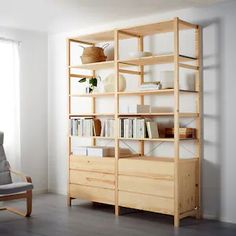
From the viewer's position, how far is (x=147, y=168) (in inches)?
190

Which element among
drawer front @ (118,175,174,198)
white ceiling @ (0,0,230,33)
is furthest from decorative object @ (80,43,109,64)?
drawer front @ (118,175,174,198)

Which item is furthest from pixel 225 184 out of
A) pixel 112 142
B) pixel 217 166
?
pixel 112 142

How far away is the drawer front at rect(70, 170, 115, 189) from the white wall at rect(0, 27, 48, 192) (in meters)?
1.07

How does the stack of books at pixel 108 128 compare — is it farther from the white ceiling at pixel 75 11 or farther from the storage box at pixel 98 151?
the white ceiling at pixel 75 11

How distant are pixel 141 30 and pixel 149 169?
1665mm

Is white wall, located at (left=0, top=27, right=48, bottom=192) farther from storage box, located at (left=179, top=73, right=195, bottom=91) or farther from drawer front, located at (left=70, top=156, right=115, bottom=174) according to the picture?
storage box, located at (left=179, top=73, right=195, bottom=91)

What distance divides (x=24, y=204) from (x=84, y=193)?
2.89ft

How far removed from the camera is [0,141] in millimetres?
5535

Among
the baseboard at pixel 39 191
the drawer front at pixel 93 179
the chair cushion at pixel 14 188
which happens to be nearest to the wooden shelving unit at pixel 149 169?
the drawer front at pixel 93 179

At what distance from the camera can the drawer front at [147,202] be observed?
15.3 feet

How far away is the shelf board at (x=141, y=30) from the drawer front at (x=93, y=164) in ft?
5.18

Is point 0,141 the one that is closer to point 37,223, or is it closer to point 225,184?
point 37,223

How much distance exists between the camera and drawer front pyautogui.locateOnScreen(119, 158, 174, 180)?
4.66 m

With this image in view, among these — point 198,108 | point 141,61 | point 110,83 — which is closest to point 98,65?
point 110,83
